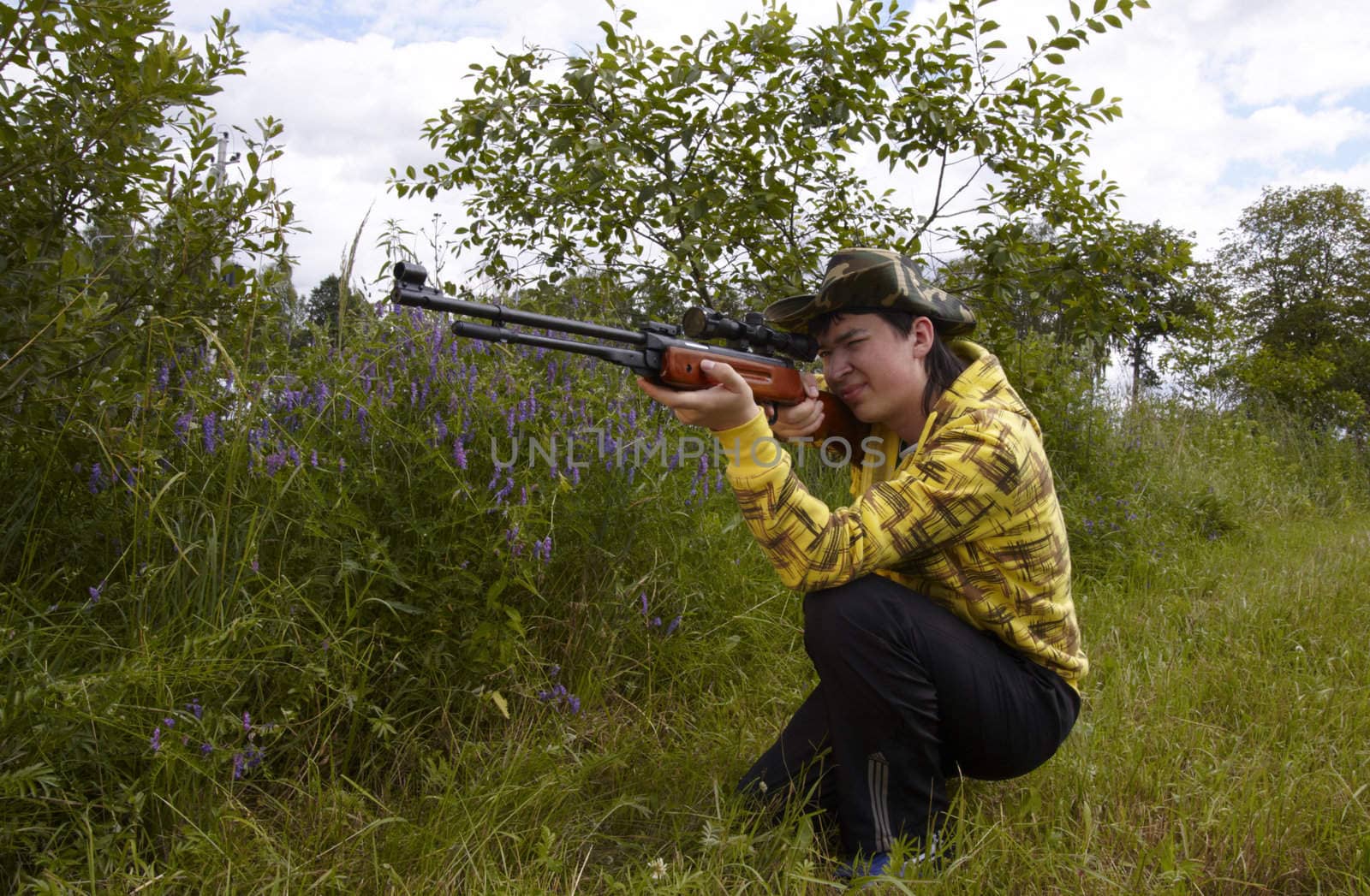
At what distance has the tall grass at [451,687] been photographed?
1973mm

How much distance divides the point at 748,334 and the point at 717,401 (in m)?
0.43

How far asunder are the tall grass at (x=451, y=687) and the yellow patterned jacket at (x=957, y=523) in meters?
0.56

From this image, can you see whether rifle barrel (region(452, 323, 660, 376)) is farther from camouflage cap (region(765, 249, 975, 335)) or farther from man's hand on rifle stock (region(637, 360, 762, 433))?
camouflage cap (region(765, 249, 975, 335))

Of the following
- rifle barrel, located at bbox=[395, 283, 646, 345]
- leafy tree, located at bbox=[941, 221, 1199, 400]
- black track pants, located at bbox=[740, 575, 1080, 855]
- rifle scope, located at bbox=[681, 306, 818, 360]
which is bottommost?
black track pants, located at bbox=[740, 575, 1080, 855]

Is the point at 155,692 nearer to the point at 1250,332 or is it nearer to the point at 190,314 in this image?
the point at 190,314

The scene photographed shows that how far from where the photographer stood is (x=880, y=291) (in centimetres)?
233

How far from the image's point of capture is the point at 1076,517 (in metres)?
5.26

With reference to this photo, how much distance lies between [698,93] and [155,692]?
3139 mm

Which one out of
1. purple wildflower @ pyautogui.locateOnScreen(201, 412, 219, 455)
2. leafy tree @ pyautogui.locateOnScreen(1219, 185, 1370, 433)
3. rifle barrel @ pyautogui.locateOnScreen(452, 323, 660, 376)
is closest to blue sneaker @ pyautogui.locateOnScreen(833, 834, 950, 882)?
rifle barrel @ pyautogui.locateOnScreen(452, 323, 660, 376)

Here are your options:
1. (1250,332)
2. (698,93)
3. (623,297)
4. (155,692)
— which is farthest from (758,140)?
(1250,332)

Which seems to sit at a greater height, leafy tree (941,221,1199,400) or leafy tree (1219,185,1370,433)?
leafy tree (1219,185,1370,433)

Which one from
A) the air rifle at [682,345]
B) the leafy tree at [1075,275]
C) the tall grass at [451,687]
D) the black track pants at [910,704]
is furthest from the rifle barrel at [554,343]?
the leafy tree at [1075,275]

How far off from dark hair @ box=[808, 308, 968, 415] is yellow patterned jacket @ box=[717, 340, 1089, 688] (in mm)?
90

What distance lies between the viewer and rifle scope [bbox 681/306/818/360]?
7.64 ft
